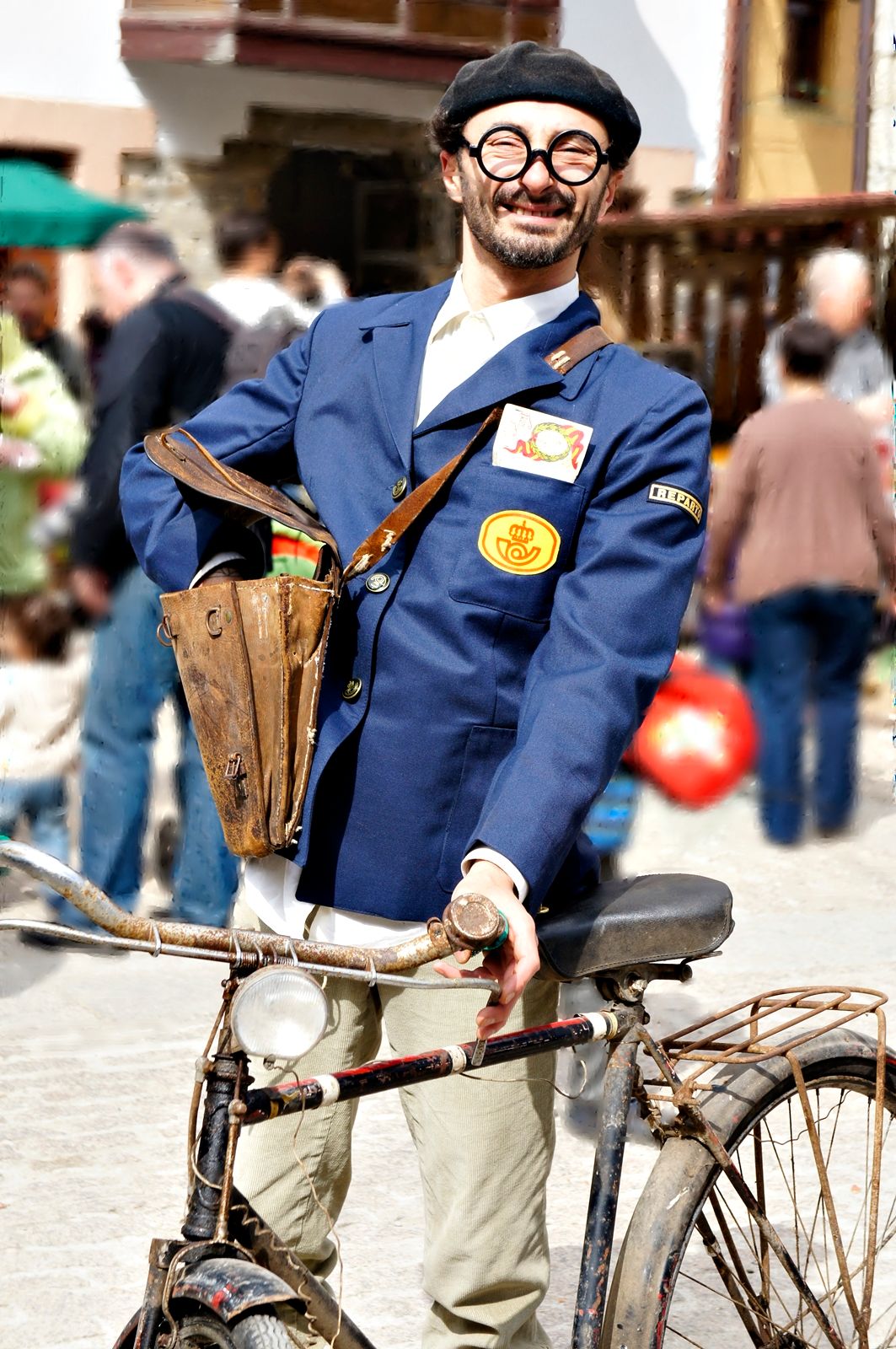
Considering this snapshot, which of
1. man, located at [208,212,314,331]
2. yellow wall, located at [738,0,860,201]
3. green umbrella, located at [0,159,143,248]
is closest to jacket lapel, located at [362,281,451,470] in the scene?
man, located at [208,212,314,331]

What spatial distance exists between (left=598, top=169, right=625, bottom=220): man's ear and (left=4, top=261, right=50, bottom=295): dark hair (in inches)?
206

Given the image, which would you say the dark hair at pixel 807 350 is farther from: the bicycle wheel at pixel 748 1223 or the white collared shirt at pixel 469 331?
the white collared shirt at pixel 469 331

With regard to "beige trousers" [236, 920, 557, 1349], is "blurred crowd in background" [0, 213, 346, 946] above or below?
above

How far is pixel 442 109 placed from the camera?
239cm

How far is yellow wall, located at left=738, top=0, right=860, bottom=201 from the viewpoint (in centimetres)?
1528

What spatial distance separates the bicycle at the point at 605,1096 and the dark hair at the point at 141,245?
3.72 meters

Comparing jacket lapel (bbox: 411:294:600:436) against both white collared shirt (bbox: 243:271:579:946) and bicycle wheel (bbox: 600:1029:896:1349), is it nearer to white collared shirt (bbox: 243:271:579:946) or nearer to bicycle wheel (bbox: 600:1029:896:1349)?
white collared shirt (bbox: 243:271:579:946)

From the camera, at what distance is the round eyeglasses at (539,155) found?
89.7 inches

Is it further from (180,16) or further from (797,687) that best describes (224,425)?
(180,16)

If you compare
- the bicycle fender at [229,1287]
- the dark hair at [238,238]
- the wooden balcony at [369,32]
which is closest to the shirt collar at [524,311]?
the bicycle fender at [229,1287]

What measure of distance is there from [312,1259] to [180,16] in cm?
1301

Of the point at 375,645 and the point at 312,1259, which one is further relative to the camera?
the point at 312,1259

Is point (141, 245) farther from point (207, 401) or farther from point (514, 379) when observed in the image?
point (514, 379)

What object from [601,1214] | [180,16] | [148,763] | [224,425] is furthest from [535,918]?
[180,16]
